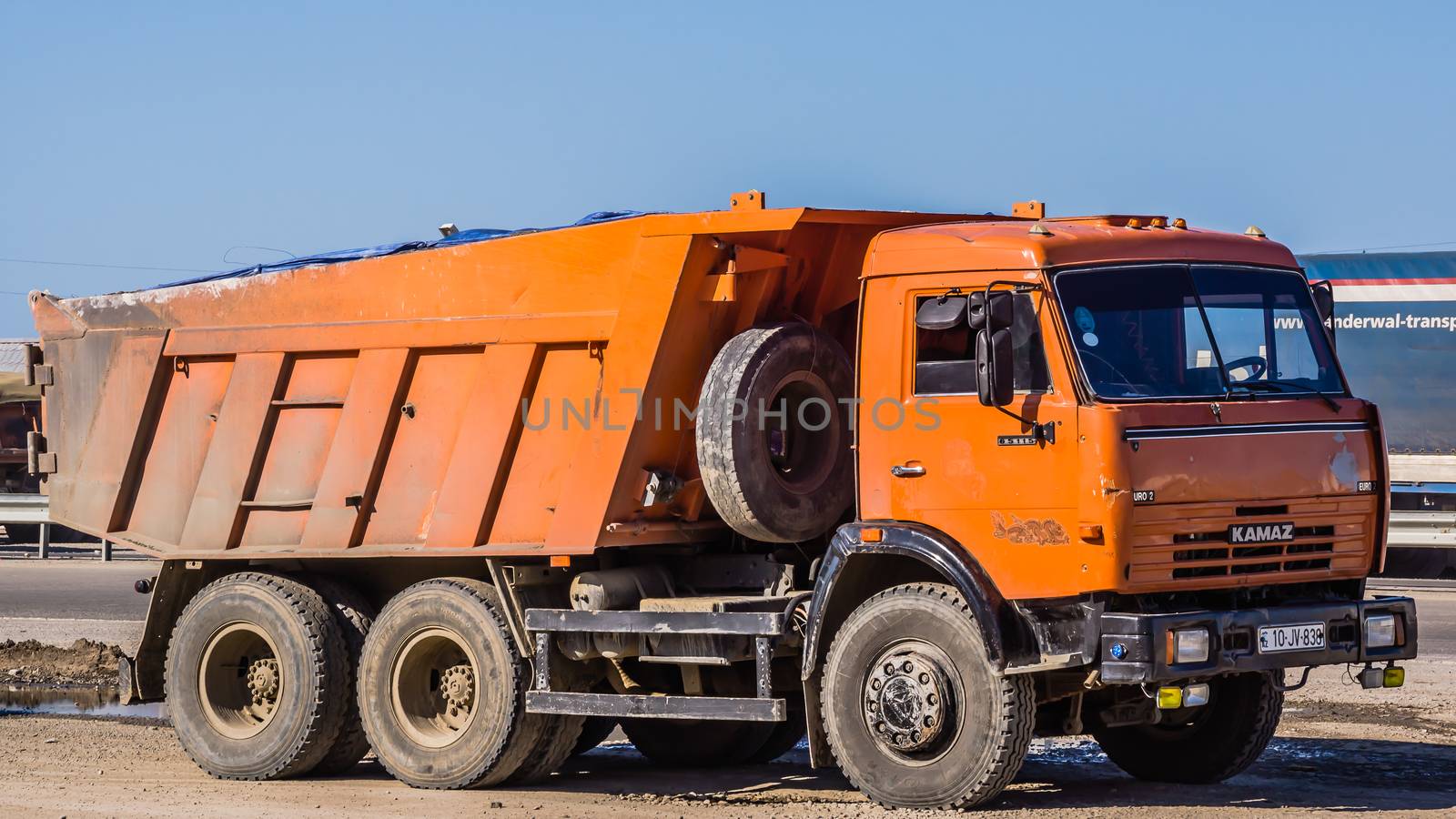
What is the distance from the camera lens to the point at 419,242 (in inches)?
430

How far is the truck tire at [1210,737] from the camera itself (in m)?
9.40

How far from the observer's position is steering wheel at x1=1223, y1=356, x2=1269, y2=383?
8531 millimetres

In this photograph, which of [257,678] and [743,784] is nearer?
[743,784]

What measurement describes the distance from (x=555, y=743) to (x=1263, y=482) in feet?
13.8

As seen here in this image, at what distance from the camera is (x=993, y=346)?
8180 mm

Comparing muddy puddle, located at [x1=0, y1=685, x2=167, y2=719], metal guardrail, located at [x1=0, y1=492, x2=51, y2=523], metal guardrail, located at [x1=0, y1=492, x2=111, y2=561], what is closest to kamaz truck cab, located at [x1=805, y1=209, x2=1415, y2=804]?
muddy puddle, located at [x1=0, y1=685, x2=167, y2=719]

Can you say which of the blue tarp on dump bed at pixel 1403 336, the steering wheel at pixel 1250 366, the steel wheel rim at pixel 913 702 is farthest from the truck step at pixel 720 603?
the blue tarp on dump bed at pixel 1403 336

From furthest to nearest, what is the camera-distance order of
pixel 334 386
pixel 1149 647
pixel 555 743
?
1. pixel 334 386
2. pixel 555 743
3. pixel 1149 647

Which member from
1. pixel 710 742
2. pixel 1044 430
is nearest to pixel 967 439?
pixel 1044 430

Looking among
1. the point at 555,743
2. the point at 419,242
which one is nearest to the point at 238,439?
the point at 419,242

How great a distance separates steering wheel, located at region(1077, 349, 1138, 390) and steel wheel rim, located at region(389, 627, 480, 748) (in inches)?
157

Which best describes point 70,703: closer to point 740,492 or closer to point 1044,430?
point 740,492

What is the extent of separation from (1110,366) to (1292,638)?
1541mm

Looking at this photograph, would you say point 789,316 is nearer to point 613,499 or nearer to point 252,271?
point 613,499
